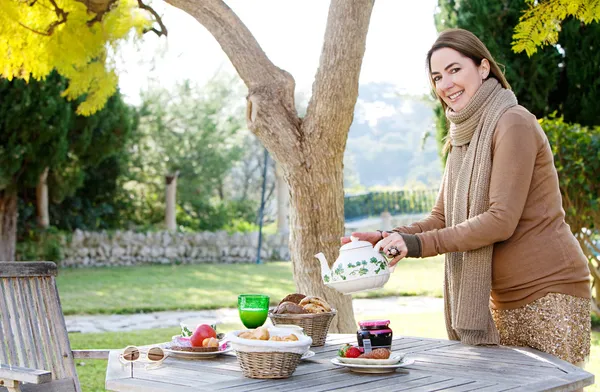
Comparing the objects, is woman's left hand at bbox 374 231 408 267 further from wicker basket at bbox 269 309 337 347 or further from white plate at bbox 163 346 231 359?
white plate at bbox 163 346 231 359

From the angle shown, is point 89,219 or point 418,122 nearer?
point 89,219

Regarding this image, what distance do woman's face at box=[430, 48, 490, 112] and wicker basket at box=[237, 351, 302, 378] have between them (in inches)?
43.7

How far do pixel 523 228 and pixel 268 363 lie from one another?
3.24 ft

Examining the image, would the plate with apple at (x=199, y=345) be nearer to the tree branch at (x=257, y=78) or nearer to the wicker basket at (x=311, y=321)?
the wicker basket at (x=311, y=321)

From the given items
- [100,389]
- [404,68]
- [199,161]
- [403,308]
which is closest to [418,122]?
[404,68]

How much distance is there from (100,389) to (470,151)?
3621 millimetres

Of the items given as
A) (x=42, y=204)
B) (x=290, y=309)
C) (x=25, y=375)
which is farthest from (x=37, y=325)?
(x=42, y=204)

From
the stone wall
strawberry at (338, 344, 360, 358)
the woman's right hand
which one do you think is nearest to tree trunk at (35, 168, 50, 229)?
the stone wall

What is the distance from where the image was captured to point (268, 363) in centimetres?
230

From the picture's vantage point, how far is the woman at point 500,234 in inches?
A: 101

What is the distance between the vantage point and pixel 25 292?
11.1ft

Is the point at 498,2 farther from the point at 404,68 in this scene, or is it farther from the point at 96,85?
the point at 404,68

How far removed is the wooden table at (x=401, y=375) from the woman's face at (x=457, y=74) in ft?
2.92

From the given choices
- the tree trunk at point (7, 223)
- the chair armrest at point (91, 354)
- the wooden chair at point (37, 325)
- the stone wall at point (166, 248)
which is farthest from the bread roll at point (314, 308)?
the stone wall at point (166, 248)
